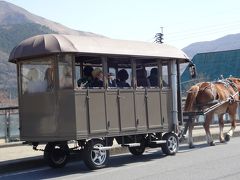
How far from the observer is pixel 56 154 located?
1277 centimetres

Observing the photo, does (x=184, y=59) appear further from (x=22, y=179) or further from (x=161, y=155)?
(x=22, y=179)

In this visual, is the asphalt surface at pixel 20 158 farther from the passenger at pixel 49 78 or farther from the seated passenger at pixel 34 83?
the passenger at pixel 49 78

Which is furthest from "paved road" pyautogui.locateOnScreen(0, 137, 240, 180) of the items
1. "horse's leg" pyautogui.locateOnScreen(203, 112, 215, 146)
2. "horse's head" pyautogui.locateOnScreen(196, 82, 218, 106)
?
"horse's head" pyautogui.locateOnScreen(196, 82, 218, 106)

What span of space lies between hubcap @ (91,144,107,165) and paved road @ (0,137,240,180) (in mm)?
225

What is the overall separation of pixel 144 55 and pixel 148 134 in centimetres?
206

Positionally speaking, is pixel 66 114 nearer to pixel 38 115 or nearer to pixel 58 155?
pixel 38 115

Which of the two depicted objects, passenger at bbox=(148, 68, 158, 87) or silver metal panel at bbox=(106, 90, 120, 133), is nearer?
silver metal panel at bbox=(106, 90, 120, 133)

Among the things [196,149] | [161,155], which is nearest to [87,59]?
[161,155]

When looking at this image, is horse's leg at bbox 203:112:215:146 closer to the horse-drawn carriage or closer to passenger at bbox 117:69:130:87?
the horse-drawn carriage

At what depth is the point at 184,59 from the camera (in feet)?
48.0

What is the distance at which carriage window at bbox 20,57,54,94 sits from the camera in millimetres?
11984

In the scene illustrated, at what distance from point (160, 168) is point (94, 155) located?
4.82ft

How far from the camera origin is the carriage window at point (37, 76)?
11984 millimetres

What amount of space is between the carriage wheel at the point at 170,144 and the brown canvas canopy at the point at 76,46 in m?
2.10
